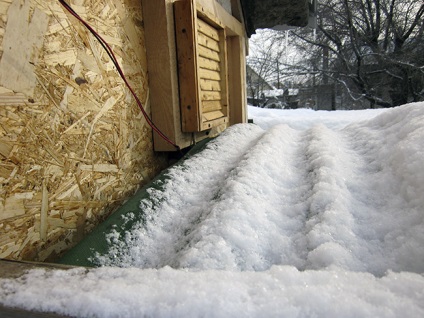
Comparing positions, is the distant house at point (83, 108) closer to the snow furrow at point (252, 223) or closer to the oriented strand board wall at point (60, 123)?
the oriented strand board wall at point (60, 123)

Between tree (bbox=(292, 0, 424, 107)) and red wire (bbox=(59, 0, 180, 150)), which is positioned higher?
tree (bbox=(292, 0, 424, 107))

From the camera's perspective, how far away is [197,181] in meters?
2.27

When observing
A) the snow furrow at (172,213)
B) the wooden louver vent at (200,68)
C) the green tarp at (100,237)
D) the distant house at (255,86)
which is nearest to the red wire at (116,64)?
the wooden louver vent at (200,68)

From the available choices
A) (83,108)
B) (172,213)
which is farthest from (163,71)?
(172,213)

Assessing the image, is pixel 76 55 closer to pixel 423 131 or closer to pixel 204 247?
pixel 204 247

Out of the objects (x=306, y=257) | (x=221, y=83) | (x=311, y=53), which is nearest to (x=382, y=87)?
(x=311, y=53)

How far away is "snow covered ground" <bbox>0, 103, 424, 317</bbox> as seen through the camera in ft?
2.41

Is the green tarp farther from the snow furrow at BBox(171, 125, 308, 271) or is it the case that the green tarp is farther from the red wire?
the red wire

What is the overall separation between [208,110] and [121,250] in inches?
91.7

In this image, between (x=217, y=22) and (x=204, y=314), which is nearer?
(x=204, y=314)

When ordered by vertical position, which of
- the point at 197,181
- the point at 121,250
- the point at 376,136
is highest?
the point at 376,136

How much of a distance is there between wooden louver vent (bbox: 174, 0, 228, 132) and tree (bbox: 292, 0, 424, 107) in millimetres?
12488

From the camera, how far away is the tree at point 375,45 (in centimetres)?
1393

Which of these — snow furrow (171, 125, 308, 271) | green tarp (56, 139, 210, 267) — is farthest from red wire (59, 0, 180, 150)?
snow furrow (171, 125, 308, 271)
